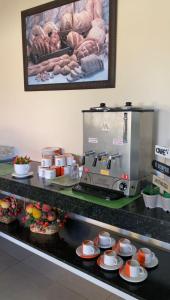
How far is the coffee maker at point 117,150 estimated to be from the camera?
4.41 ft

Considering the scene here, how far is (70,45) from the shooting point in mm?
1826

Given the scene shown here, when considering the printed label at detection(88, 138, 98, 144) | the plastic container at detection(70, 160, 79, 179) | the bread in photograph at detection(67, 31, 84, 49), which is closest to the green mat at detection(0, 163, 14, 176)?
the plastic container at detection(70, 160, 79, 179)

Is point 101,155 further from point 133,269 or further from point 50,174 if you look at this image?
point 133,269

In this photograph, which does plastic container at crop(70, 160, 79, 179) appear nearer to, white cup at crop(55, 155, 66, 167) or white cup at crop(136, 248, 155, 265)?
white cup at crop(55, 155, 66, 167)

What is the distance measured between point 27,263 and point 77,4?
79.6 inches

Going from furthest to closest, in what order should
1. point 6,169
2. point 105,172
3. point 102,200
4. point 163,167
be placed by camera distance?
1. point 6,169
2. point 105,172
3. point 102,200
4. point 163,167

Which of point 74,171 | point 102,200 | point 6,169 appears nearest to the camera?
point 102,200

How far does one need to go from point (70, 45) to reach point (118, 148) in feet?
2.97

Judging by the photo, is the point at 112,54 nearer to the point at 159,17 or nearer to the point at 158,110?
the point at 159,17

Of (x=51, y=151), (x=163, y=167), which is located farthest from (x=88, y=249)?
(x=51, y=151)

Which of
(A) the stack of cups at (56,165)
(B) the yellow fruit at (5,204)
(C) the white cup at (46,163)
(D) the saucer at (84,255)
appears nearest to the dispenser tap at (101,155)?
(A) the stack of cups at (56,165)

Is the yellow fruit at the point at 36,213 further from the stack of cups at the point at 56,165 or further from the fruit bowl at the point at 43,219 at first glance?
the stack of cups at the point at 56,165

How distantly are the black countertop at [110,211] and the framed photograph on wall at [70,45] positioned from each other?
2.55 feet

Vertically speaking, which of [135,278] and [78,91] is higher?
[78,91]
